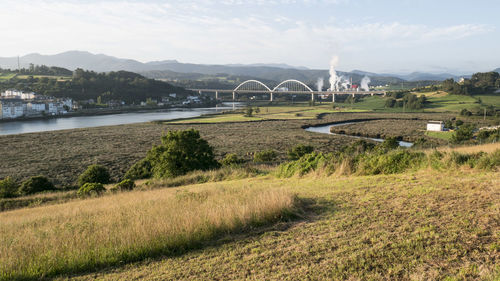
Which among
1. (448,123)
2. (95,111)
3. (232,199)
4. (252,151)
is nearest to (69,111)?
(95,111)

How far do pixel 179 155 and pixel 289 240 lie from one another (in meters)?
17.9

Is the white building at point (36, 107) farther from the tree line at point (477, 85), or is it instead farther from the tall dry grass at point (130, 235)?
the tree line at point (477, 85)

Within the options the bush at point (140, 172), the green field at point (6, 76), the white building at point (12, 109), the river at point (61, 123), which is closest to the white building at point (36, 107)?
the white building at point (12, 109)

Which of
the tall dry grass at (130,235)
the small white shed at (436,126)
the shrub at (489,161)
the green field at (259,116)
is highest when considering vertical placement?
the shrub at (489,161)

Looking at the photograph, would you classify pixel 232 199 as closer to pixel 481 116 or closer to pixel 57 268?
pixel 57 268

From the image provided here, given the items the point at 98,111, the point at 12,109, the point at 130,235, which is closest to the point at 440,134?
the point at 130,235

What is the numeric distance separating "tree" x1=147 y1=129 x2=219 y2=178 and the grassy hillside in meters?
14.3

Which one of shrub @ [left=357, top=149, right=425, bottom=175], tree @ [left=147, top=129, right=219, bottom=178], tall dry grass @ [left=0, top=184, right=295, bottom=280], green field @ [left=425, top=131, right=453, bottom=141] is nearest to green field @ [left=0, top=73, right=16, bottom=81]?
tree @ [left=147, top=129, right=219, bottom=178]

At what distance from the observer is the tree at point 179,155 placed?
2162 centimetres

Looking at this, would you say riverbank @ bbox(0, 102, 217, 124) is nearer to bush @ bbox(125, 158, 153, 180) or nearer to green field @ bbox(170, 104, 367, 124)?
green field @ bbox(170, 104, 367, 124)

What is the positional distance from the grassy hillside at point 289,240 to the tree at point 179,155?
14270 mm

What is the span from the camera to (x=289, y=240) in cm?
515

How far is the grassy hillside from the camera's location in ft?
13.4

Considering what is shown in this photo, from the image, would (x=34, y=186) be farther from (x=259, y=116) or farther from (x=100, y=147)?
(x=259, y=116)
